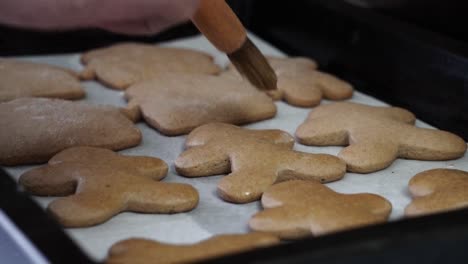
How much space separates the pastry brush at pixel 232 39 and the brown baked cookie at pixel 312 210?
269mm

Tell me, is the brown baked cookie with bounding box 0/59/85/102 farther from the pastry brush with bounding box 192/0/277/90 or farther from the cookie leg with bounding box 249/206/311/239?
the cookie leg with bounding box 249/206/311/239

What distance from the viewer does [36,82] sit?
4.90 ft

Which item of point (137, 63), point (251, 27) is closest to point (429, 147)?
point (137, 63)

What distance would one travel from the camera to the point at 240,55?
130cm

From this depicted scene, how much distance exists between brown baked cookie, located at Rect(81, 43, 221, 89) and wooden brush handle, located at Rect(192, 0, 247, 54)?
0.34 meters

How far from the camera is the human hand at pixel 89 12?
3.34 feet

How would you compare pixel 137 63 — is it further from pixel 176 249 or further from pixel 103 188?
pixel 176 249

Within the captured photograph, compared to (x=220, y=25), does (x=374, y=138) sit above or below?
below

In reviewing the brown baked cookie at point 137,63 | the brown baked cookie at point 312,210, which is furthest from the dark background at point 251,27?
the brown baked cookie at point 312,210

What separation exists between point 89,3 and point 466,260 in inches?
21.1

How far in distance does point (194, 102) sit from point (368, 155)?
336 mm

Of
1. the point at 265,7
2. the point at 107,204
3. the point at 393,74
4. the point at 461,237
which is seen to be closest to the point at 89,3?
the point at 107,204

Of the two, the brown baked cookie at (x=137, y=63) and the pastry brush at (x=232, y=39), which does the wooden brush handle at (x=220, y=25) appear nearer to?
the pastry brush at (x=232, y=39)

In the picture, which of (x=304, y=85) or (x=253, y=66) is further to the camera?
(x=304, y=85)
